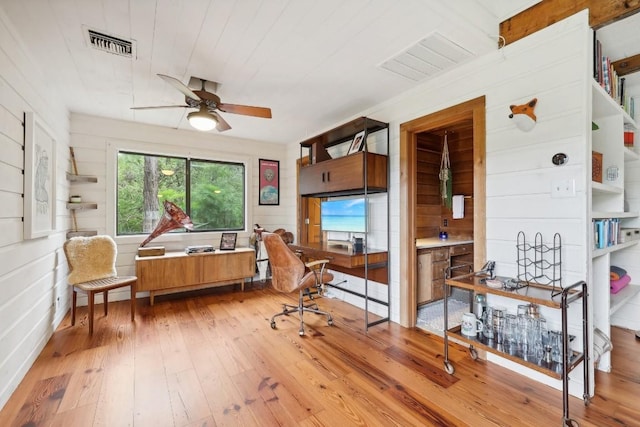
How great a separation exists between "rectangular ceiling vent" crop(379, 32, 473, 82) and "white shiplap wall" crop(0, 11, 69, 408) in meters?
2.71

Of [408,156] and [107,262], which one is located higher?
[408,156]

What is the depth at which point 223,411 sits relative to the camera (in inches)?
66.7

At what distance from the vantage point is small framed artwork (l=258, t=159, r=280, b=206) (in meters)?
4.95

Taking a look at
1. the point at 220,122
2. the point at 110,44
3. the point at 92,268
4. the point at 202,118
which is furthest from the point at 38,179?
the point at 220,122

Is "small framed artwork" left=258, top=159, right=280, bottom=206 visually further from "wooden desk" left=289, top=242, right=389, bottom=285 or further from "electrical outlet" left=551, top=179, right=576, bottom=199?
"electrical outlet" left=551, top=179, right=576, bottom=199

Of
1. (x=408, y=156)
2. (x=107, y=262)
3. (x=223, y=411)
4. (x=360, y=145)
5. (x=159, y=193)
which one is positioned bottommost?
(x=223, y=411)

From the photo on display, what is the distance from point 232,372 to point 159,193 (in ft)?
10.2

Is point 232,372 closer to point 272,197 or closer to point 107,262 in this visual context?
point 107,262

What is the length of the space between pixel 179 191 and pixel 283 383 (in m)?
3.39

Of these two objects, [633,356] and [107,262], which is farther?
[107,262]

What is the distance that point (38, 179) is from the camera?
2381 millimetres

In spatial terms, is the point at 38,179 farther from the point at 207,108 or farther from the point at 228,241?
the point at 228,241

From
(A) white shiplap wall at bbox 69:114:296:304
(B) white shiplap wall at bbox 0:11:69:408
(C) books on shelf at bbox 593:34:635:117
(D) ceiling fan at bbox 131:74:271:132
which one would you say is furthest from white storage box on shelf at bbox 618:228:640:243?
(B) white shiplap wall at bbox 0:11:69:408

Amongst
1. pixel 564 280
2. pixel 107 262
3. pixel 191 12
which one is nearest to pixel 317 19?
pixel 191 12
